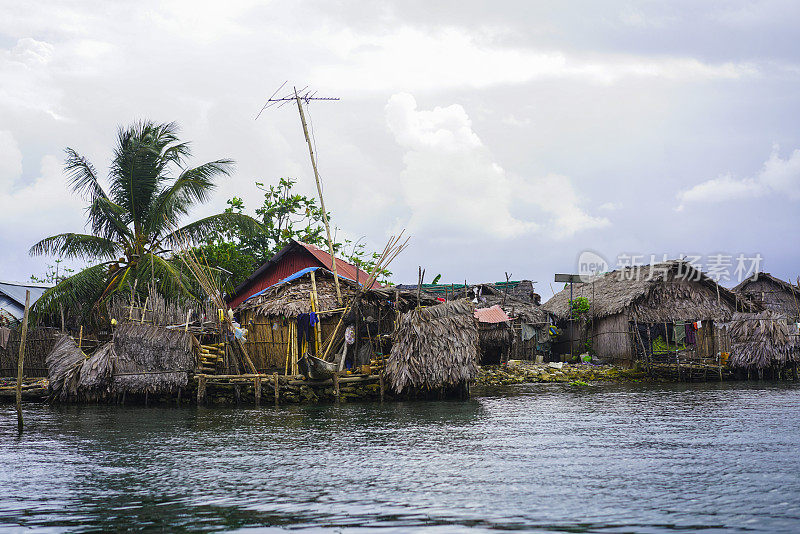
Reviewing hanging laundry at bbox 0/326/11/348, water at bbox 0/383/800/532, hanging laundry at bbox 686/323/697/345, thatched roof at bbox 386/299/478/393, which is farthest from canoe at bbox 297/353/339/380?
hanging laundry at bbox 686/323/697/345

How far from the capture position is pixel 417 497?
6.88m

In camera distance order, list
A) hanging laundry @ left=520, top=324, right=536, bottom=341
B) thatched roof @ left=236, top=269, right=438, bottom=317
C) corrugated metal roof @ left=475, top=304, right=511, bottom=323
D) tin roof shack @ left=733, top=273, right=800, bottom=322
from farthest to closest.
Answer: tin roof shack @ left=733, top=273, right=800, bottom=322
hanging laundry @ left=520, top=324, right=536, bottom=341
corrugated metal roof @ left=475, top=304, right=511, bottom=323
thatched roof @ left=236, top=269, right=438, bottom=317

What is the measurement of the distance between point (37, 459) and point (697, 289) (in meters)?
23.7

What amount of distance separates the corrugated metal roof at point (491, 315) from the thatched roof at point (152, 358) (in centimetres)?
1243

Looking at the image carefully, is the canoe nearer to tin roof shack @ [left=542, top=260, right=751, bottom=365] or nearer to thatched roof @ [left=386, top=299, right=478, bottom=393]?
thatched roof @ [left=386, top=299, right=478, bottom=393]

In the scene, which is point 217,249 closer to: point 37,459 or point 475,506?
point 37,459

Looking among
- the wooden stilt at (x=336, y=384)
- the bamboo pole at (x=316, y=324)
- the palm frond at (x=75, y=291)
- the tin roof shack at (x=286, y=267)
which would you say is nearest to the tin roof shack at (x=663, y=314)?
the tin roof shack at (x=286, y=267)

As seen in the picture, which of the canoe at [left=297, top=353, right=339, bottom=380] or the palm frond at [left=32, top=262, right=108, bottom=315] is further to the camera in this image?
the palm frond at [left=32, top=262, right=108, bottom=315]

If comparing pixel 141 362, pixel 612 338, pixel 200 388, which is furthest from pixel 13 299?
pixel 612 338

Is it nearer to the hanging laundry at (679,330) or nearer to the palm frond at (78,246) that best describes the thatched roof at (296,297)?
the palm frond at (78,246)

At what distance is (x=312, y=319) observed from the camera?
58.7 feet

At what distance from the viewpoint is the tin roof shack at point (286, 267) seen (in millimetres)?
23616

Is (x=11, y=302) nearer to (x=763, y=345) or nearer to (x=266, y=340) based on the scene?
(x=266, y=340)

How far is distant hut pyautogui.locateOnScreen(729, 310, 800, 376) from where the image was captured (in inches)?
877
